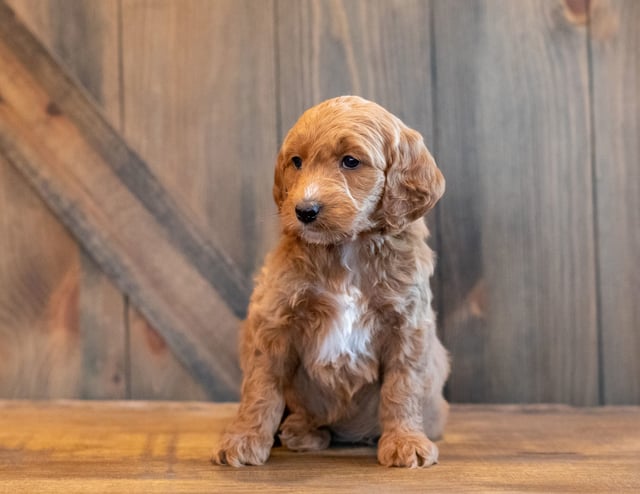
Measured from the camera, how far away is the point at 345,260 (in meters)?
1.60

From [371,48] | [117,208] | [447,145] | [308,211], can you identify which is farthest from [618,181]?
[117,208]

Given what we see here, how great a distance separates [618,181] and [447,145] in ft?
1.58

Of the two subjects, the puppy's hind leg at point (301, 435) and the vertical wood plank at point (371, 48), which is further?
the vertical wood plank at point (371, 48)

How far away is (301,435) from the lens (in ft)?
5.55

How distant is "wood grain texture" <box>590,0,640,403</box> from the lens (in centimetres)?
209

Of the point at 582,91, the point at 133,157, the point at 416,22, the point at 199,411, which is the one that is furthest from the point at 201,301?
the point at 582,91

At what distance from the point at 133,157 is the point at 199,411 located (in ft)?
2.39

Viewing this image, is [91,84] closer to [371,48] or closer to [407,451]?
[371,48]

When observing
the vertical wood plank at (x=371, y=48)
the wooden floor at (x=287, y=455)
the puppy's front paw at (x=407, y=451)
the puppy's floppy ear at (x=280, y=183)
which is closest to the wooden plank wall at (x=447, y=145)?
the vertical wood plank at (x=371, y=48)

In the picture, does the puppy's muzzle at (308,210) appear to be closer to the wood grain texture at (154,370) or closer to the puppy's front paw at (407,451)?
the puppy's front paw at (407,451)

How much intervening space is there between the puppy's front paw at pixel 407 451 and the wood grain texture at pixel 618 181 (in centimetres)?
81

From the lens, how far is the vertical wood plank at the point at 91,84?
2113mm

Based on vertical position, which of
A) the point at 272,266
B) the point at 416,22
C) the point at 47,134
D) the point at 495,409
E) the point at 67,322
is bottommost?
the point at 495,409

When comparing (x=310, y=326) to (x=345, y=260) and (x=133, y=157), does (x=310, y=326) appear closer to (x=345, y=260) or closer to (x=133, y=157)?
(x=345, y=260)
